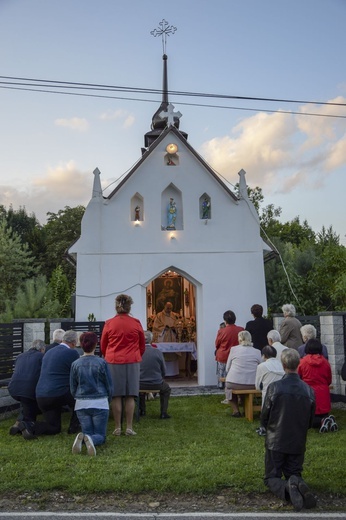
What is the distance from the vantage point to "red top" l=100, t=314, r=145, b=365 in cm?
856

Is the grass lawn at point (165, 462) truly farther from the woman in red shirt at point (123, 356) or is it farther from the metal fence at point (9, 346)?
the metal fence at point (9, 346)

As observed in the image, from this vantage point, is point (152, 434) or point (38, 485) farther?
point (152, 434)

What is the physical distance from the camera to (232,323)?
1142 cm

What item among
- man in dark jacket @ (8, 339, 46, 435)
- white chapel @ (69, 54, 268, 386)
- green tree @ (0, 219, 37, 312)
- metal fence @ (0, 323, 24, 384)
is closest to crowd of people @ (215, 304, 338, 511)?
white chapel @ (69, 54, 268, 386)

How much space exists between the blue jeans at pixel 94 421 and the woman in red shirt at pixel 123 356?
79 cm

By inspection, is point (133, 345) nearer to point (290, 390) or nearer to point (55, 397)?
Answer: point (55, 397)

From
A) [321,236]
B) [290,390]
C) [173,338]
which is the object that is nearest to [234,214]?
[173,338]

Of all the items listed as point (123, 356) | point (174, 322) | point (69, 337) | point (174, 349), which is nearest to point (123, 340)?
point (123, 356)

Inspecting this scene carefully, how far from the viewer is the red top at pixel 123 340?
8562 mm

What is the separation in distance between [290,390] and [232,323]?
5.79m

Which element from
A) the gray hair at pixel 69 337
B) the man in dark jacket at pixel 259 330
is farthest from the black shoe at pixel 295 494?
the man in dark jacket at pixel 259 330

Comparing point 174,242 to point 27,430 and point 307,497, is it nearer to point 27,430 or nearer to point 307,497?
point 27,430

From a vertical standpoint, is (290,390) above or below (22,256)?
below

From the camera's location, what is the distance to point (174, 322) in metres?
17.2
